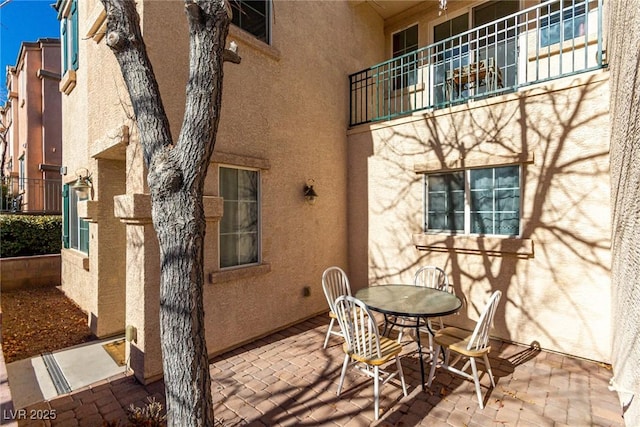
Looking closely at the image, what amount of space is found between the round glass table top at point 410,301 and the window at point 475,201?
58.2 inches

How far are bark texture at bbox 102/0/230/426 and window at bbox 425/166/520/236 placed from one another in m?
4.29

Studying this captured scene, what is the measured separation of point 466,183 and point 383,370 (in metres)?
3.27

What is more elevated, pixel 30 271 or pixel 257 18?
pixel 257 18

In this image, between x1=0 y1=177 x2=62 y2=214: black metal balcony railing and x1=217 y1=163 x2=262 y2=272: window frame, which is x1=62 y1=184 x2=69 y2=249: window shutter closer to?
x1=217 y1=163 x2=262 y2=272: window frame

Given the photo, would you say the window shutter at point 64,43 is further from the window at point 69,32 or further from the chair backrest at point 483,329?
the chair backrest at point 483,329

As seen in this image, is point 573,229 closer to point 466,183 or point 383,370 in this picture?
point 466,183

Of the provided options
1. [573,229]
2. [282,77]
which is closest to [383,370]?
[573,229]

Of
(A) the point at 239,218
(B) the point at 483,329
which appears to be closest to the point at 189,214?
(A) the point at 239,218

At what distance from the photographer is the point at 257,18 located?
5.28m

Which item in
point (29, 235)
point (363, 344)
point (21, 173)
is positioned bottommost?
point (363, 344)

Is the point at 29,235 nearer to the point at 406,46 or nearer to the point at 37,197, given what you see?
the point at 37,197

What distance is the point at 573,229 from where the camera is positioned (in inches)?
167

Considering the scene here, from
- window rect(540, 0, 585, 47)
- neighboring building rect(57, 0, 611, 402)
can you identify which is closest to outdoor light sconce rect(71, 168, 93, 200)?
neighboring building rect(57, 0, 611, 402)

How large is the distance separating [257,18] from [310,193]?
10.3ft
